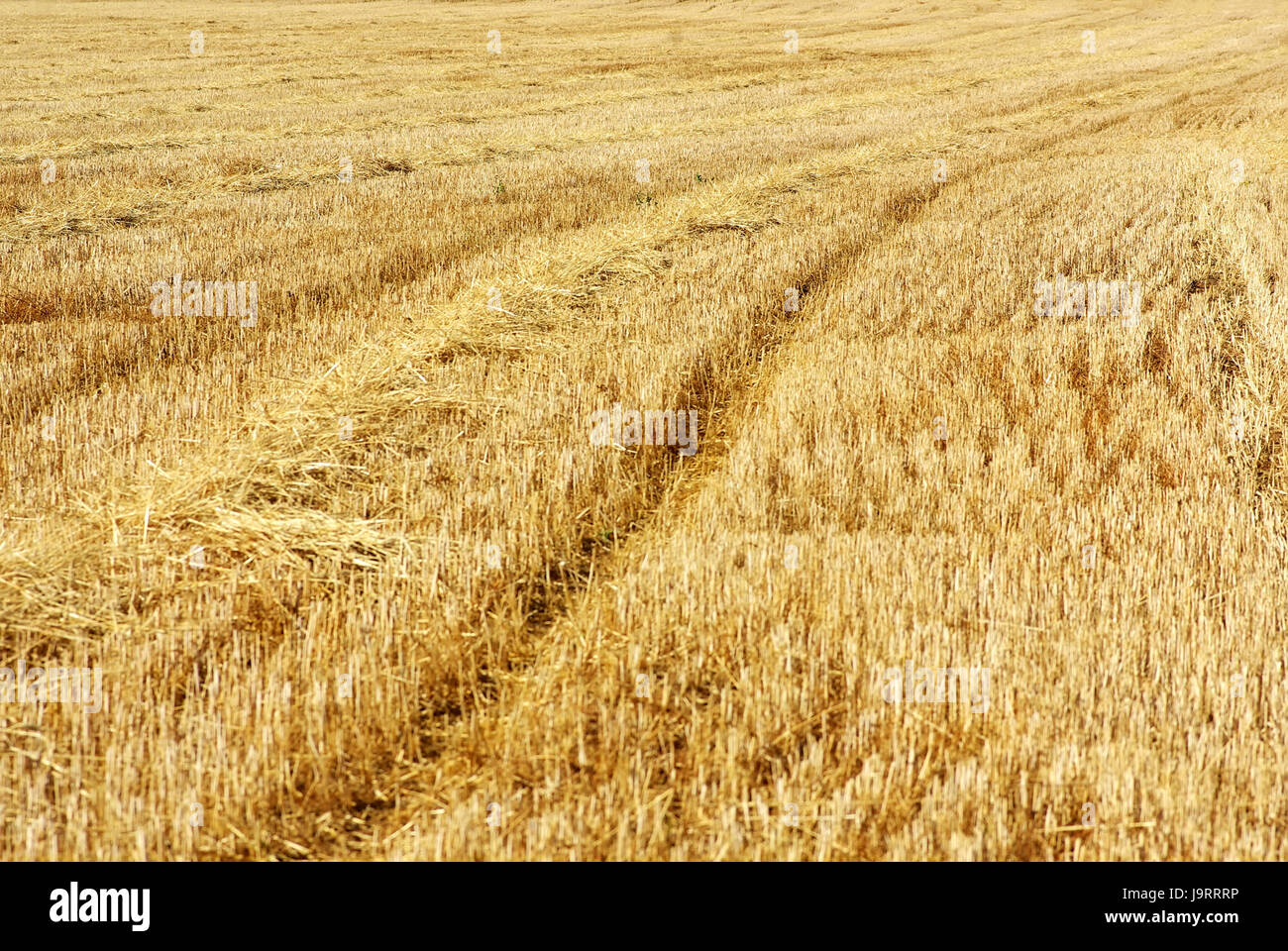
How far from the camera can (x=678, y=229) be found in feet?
34.8

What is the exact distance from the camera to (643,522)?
4895 mm

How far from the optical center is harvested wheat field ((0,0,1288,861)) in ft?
9.76

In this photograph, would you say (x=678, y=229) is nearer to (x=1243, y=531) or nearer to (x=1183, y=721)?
(x=1243, y=531)

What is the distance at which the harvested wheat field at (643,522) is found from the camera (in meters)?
2.97

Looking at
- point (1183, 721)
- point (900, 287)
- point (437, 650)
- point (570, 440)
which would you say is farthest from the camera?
point (900, 287)

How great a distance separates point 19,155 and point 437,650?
47.7 ft

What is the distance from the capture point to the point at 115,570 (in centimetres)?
411
